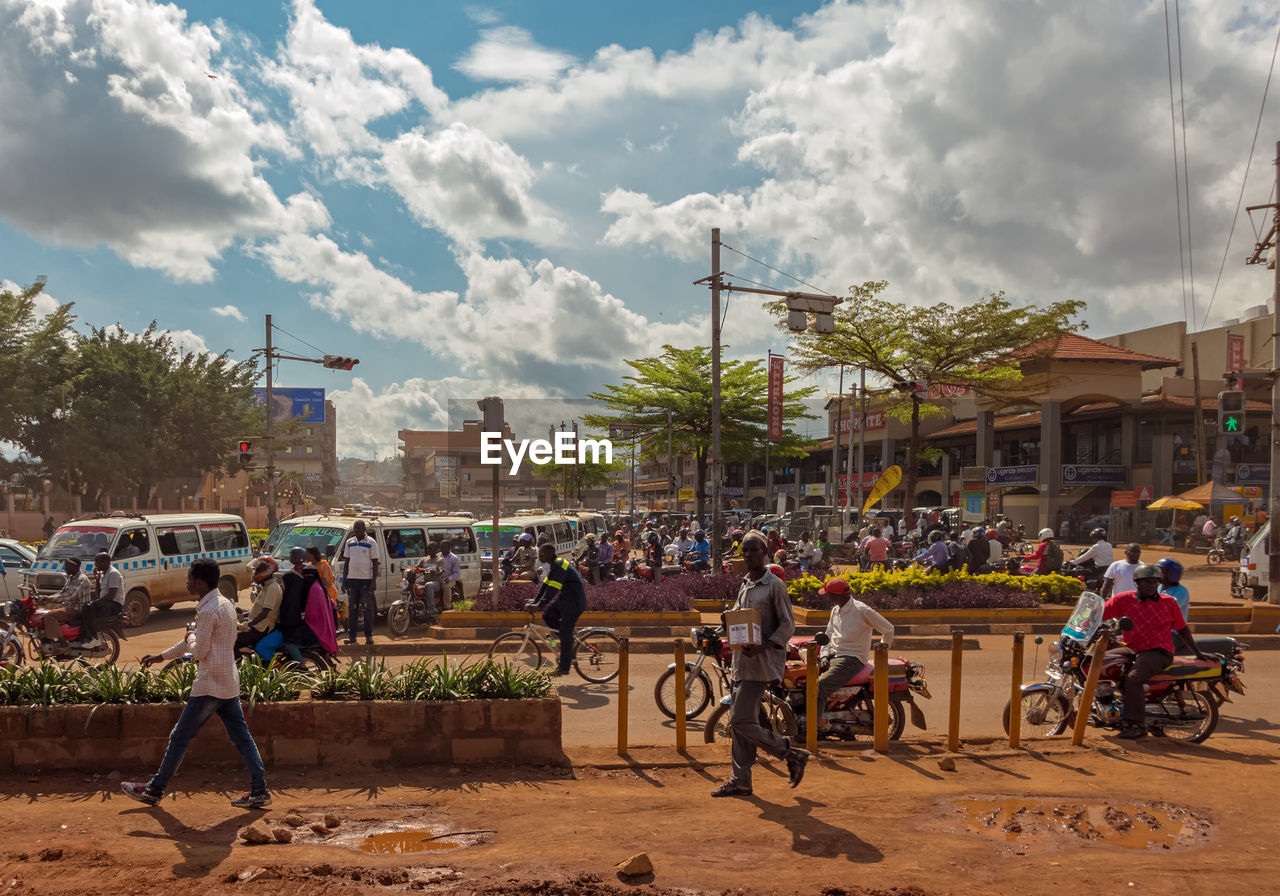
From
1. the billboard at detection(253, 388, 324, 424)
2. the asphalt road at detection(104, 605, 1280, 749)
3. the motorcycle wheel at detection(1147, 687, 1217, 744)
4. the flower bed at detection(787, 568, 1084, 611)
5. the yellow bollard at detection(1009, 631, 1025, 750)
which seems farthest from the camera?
the billboard at detection(253, 388, 324, 424)

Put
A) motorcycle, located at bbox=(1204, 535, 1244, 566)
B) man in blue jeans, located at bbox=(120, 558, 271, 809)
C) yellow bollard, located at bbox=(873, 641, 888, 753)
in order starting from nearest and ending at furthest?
man in blue jeans, located at bbox=(120, 558, 271, 809) < yellow bollard, located at bbox=(873, 641, 888, 753) < motorcycle, located at bbox=(1204, 535, 1244, 566)

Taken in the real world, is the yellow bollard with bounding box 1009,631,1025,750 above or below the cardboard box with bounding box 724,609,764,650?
below

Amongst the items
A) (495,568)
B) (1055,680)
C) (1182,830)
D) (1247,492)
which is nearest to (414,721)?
(1182,830)

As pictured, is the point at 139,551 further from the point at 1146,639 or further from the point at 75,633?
the point at 1146,639

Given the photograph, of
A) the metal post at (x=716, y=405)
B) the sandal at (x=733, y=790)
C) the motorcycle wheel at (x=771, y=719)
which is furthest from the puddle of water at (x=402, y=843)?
the metal post at (x=716, y=405)

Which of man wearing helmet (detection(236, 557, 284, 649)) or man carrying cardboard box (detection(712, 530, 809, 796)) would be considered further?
man wearing helmet (detection(236, 557, 284, 649))

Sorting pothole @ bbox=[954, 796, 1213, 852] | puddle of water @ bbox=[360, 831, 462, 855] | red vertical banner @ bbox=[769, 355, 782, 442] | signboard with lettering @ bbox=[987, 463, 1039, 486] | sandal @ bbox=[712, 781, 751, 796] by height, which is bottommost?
puddle of water @ bbox=[360, 831, 462, 855]

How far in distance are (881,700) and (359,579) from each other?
8437 mm

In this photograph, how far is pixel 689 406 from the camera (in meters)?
31.7

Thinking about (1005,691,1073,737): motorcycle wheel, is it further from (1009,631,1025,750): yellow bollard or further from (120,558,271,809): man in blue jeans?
(120,558,271,809): man in blue jeans

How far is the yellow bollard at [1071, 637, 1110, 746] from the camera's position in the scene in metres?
7.68

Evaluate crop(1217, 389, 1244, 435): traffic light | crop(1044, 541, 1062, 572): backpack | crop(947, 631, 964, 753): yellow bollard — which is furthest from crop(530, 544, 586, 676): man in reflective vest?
crop(1217, 389, 1244, 435): traffic light

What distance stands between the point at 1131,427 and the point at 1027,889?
43.7 meters

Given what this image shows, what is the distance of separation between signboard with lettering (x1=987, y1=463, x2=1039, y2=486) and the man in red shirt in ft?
125
